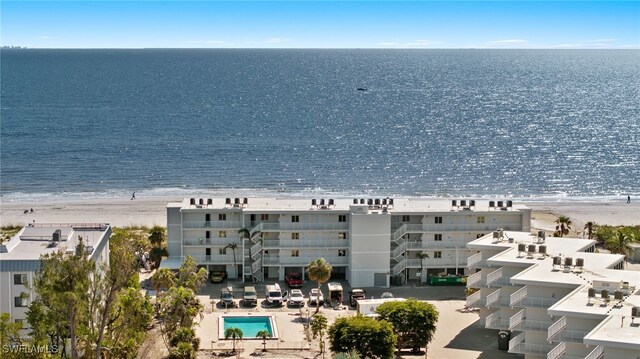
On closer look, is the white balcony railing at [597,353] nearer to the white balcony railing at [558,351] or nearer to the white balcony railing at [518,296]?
the white balcony railing at [558,351]

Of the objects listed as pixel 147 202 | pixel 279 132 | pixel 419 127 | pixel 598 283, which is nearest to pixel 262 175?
pixel 147 202

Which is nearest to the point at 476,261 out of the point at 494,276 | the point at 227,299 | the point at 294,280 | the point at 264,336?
the point at 494,276

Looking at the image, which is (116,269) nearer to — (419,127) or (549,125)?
(419,127)

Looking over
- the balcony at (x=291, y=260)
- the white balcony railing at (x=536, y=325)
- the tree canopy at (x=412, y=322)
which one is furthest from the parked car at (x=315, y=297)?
the white balcony railing at (x=536, y=325)

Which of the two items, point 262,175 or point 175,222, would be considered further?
point 262,175

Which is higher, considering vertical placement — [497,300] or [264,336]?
[497,300]

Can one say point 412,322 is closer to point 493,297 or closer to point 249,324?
point 493,297
